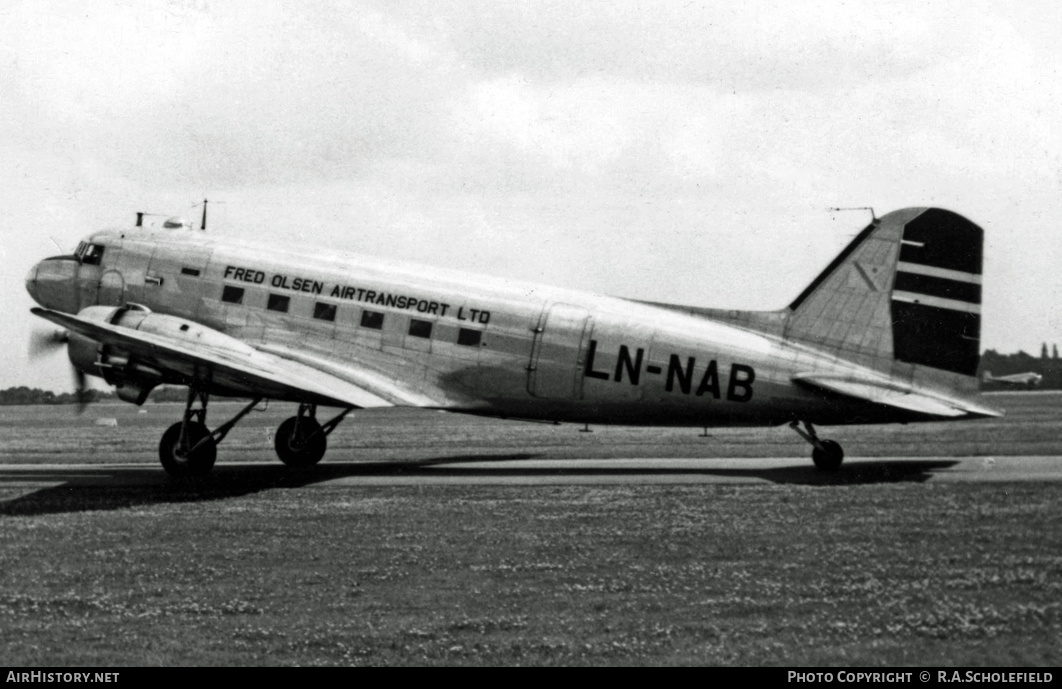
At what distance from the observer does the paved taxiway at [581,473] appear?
1781cm

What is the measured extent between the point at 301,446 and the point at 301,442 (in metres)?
0.08

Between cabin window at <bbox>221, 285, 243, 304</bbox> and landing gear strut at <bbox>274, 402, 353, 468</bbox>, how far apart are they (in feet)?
8.65

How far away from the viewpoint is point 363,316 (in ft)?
68.1

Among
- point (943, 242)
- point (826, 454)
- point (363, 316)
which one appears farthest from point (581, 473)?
point (943, 242)

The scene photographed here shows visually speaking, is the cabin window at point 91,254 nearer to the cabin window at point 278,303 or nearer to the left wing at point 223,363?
the left wing at point 223,363

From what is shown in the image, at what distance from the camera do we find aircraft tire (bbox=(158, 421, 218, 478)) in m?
19.8

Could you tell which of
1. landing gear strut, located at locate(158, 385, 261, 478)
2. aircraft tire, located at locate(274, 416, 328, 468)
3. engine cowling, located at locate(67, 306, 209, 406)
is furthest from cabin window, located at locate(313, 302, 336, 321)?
aircraft tire, located at locate(274, 416, 328, 468)

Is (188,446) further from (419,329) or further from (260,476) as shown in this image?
(419,329)

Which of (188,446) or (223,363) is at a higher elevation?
(223,363)

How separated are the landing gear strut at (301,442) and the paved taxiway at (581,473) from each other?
1.21 feet

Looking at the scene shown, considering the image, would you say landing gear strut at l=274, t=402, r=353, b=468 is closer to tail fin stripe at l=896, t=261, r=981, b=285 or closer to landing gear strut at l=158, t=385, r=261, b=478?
landing gear strut at l=158, t=385, r=261, b=478

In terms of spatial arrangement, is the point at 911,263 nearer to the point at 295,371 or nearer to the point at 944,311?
the point at 944,311
